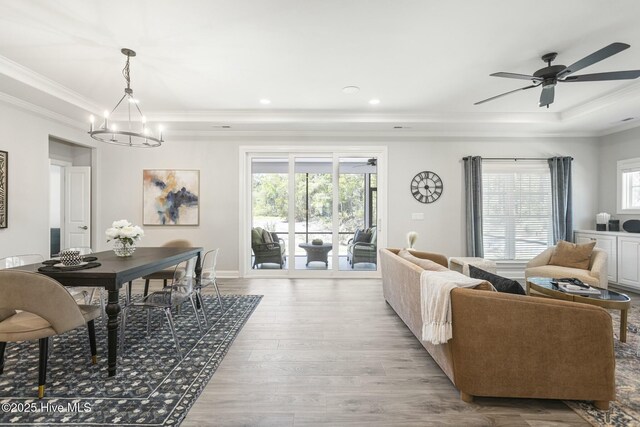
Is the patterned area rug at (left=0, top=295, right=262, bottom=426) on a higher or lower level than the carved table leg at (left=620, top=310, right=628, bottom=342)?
lower

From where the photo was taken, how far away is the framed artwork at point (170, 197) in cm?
563

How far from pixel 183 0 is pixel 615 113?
585 cm

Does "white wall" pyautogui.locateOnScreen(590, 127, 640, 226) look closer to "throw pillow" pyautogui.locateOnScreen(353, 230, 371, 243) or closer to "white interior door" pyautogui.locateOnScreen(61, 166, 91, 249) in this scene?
"throw pillow" pyautogui.locateOnScreen(353, 230, 371, 243)

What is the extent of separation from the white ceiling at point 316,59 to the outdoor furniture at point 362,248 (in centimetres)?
203

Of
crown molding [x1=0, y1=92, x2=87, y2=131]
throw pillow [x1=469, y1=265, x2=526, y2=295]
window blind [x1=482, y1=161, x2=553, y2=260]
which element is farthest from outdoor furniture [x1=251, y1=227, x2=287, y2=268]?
throw pillow [x1=469, y1=265, x2=526, y2=295]

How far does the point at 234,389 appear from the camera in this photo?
2.15 meters

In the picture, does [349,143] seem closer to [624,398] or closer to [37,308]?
[624,398]

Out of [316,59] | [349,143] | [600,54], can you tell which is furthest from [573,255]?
[316,59]

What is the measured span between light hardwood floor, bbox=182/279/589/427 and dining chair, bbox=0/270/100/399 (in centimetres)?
108

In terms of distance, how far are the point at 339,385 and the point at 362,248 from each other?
369 cm

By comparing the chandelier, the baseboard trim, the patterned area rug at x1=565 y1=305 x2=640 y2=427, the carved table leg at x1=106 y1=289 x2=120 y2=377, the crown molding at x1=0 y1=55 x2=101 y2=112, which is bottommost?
the patterned area rug at x1=565 y1=305 x2=640 y2=427

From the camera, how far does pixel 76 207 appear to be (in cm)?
549

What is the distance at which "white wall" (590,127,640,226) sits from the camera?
5070 mm

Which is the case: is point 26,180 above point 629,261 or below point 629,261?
above
